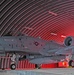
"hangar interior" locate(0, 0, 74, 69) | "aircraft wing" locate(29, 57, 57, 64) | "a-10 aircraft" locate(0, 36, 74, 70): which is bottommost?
"aircraft wing" locate(29, 57, 57, 64)

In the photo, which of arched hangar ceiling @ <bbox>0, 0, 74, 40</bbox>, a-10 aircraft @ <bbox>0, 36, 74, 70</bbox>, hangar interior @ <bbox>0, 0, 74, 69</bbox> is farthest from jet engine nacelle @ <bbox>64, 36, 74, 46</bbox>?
arched hangar ceiling @ <bbox>0, 0, 74, 40</bbox>

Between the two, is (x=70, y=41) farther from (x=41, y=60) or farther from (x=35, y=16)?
(x=35, y=16)

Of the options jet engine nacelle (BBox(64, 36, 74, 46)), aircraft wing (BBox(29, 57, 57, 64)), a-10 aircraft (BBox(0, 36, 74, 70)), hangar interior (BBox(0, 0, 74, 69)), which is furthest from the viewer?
hangar interior (BBox(0, 0, 74, 69))

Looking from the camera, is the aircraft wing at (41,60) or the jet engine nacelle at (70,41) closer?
the jet engine nacelle at (70,41)

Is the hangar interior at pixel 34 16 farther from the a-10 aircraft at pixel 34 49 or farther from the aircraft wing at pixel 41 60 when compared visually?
the aircraft wing at pixel 41 60

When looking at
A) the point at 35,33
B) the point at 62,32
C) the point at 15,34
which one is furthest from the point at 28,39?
the point at 62,32

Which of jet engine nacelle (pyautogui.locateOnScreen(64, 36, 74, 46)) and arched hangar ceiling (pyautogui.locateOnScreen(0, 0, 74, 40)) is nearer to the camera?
jet engine nacelle (pyautogui.locateOnScreen(64, 36, 74, 46))

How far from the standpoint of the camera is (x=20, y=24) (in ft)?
66.9

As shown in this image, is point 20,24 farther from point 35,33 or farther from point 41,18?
point 35,33

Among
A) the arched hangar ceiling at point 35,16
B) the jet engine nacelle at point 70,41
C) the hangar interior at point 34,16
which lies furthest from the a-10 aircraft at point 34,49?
the arched hangar ceiling at point 35,16

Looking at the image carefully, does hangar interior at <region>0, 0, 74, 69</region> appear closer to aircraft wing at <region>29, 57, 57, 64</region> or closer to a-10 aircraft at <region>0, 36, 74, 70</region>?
a-10 aircraft at <region>0, 36, 74, 70</region>

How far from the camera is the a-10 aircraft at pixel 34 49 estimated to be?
14.6m

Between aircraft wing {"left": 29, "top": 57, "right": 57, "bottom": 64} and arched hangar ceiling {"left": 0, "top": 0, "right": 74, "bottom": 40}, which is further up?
arched hangar ceiling {"left": 0, "top": 0, "right": 74, "bottom": 40}

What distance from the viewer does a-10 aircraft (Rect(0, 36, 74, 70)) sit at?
574 inches
